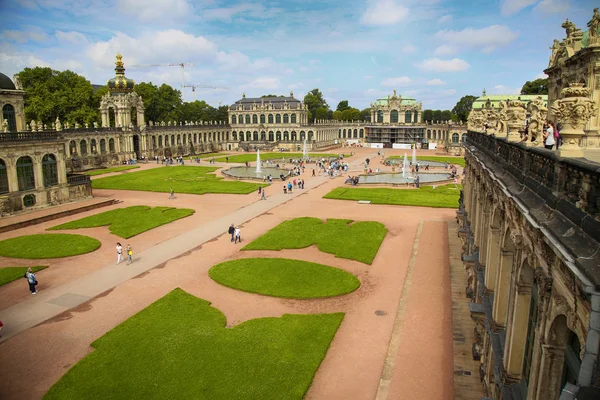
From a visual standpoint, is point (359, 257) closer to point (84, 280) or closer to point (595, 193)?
point (84, 280)

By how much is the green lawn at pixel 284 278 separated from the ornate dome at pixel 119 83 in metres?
76.7

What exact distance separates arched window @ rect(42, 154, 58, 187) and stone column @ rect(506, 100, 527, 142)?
4489 centimetres

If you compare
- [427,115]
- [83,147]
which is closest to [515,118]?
[83,147]

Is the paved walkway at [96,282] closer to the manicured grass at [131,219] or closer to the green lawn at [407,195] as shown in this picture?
the manicured grass at [131,219]

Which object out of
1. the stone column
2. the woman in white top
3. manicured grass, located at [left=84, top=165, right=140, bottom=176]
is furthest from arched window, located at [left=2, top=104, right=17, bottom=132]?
the woman in white top

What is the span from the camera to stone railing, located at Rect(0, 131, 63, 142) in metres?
41.1

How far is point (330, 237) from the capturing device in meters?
33.0

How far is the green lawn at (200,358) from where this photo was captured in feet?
49.8

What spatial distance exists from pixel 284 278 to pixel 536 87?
106 metres

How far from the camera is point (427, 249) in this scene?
1204 inches

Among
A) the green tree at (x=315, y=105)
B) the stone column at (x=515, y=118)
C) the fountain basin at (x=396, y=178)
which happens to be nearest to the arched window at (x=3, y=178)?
the fountain basin at (x=396, y=178)

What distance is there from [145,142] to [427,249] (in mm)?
75394

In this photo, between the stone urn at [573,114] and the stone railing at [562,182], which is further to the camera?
the stone urn at [573,114]

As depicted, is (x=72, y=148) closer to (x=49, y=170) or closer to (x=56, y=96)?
(x=56, y=96)
